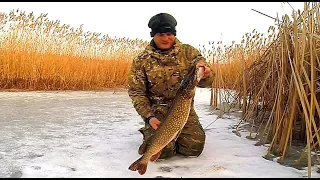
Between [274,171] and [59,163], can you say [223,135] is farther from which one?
[59,163]

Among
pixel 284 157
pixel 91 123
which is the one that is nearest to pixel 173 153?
pixel 284 157

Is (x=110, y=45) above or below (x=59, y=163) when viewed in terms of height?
above

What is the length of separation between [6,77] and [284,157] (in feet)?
22.0

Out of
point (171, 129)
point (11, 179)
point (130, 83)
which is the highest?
point (130, 83)

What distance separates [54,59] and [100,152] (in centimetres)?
606

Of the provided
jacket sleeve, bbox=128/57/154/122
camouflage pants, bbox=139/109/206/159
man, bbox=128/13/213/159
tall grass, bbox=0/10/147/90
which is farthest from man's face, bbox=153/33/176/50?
tall grass, bbox=0/10/147/90

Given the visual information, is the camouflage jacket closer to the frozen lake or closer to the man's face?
the man's face

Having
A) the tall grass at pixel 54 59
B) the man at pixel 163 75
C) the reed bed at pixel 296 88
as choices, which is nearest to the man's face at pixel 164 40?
the man at pixel 163 75

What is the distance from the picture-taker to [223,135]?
2908mm

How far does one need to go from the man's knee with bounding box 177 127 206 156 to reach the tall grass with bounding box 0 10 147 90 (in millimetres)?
5870

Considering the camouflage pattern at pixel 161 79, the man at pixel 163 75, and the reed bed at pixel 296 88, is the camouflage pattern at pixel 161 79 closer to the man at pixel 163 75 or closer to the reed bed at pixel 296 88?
the man at pixel 163 75

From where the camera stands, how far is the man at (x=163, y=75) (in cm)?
230

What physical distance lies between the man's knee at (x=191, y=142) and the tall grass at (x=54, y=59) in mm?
5870

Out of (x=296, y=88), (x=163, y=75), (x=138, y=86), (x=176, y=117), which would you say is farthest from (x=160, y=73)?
(x=296, y=88)
